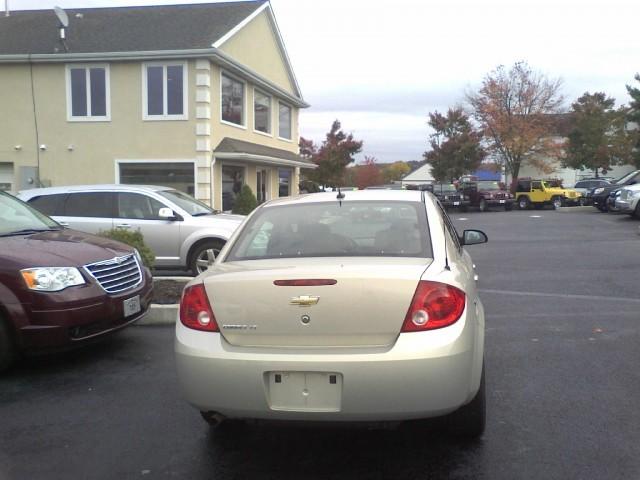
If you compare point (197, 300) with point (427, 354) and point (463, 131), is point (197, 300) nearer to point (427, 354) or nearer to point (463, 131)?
point (427, 354)

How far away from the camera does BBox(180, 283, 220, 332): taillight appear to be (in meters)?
3.34

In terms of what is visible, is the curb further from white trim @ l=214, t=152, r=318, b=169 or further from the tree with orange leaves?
the tree with orange leaves

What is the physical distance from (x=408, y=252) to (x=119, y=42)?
706 inches

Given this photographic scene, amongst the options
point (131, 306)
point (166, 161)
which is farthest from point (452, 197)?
point (131, 306)


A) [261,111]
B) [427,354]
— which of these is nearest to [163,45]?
[261,111]

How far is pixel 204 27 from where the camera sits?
1995 cm

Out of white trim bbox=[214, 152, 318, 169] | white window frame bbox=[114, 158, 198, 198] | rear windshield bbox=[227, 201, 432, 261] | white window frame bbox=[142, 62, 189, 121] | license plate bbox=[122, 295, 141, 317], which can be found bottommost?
license plate bbox=[122, 295, 141, 317]

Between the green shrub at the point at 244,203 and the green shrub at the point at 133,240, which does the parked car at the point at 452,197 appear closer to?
the green shrub at the point at 244,203

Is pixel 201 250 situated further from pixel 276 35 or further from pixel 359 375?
pixel 276 35

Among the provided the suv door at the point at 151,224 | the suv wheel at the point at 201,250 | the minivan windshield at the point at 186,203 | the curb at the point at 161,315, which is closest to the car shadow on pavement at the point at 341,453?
the curb at the point at 161,315

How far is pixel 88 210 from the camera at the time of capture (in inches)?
404

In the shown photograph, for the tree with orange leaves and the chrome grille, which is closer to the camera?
the chrome grille

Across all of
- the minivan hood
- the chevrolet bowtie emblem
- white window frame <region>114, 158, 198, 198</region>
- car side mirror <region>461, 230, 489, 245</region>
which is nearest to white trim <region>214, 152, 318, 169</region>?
white window frame <region>114, 158, 198, 198</region>

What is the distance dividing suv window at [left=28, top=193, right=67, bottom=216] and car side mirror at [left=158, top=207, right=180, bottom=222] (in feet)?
5.83
